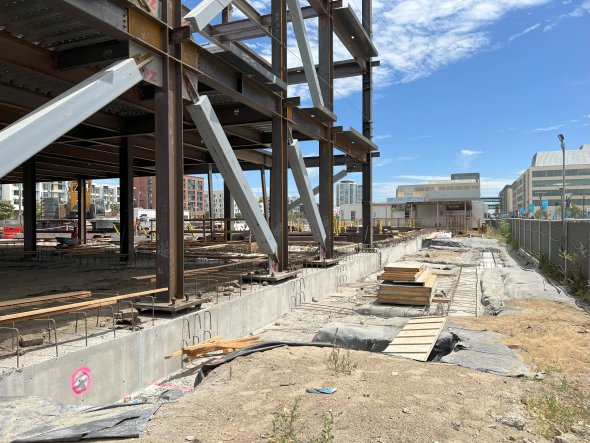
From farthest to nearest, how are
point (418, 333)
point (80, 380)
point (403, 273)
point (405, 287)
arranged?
1. point (403, 273)
2. point (405, 287)
3. point (418, 333)
4. point (80, 380)

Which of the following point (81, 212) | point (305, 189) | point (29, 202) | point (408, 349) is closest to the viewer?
point (408, 349)

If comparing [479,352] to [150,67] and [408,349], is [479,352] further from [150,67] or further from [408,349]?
[150,67]

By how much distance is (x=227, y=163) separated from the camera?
9969mm

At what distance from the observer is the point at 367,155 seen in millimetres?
23609

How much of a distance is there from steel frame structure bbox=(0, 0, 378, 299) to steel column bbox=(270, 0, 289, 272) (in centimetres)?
3

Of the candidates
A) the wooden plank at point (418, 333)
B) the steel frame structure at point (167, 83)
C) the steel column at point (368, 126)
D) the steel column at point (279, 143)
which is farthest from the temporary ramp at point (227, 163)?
the steel column at point (368, 126)

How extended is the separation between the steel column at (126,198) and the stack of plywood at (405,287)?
34.8ft

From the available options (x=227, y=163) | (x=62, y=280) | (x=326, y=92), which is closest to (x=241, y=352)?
(x=227, y=163)

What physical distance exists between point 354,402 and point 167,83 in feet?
21.0

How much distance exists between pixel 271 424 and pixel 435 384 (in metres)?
2.35

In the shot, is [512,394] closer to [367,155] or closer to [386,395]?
[386,395]

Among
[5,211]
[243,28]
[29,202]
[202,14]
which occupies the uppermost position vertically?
[243,28]

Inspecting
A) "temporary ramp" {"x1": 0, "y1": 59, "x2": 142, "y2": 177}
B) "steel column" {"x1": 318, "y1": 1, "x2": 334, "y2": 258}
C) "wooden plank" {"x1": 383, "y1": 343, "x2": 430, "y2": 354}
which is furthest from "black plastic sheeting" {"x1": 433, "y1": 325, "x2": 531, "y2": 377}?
"steel column" {"x1": 318, "y1": 1, "x2": 334, "y2": 258}

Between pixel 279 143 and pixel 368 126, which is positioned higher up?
pixel 368 126
